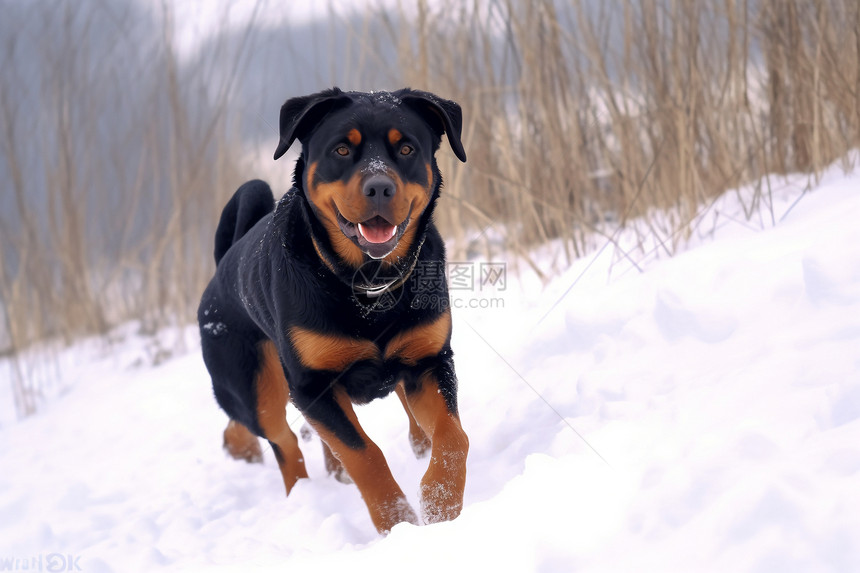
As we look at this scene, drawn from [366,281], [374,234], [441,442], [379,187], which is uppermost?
[379,187]

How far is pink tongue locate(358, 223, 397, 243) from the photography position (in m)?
1.99

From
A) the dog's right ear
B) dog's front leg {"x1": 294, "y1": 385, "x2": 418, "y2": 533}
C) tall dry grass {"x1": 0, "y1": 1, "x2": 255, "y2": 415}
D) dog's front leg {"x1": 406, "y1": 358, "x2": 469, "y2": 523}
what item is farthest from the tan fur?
tall dry grass {"x1": 0, "y1": 1, "x2": 255, "y2": 415}

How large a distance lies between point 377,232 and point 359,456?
2.14 feet

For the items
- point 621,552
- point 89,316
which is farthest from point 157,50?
point 621,552

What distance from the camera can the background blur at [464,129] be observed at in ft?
11.3

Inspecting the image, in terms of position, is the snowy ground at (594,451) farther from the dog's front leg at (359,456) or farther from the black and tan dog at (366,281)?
the black and tan dog at (366,281)

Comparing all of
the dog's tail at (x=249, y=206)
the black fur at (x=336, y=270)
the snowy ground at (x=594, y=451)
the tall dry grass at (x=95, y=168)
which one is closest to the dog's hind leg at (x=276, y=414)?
the snowy ground at (x=594, y=451)

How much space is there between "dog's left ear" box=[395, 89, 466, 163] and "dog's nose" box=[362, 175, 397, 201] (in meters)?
0.39

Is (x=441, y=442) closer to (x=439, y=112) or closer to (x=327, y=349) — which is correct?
(x=327, y=349)

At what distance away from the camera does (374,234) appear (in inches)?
79.0

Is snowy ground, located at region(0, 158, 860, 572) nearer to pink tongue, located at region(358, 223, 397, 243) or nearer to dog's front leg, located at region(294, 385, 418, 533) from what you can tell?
dog's front leg, located at region(294, 385, 418, 533)

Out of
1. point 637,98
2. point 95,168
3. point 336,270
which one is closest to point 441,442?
point 336,270

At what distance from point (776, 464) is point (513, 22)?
9.79ft

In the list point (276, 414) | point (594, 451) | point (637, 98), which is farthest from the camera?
point (637, 98)
